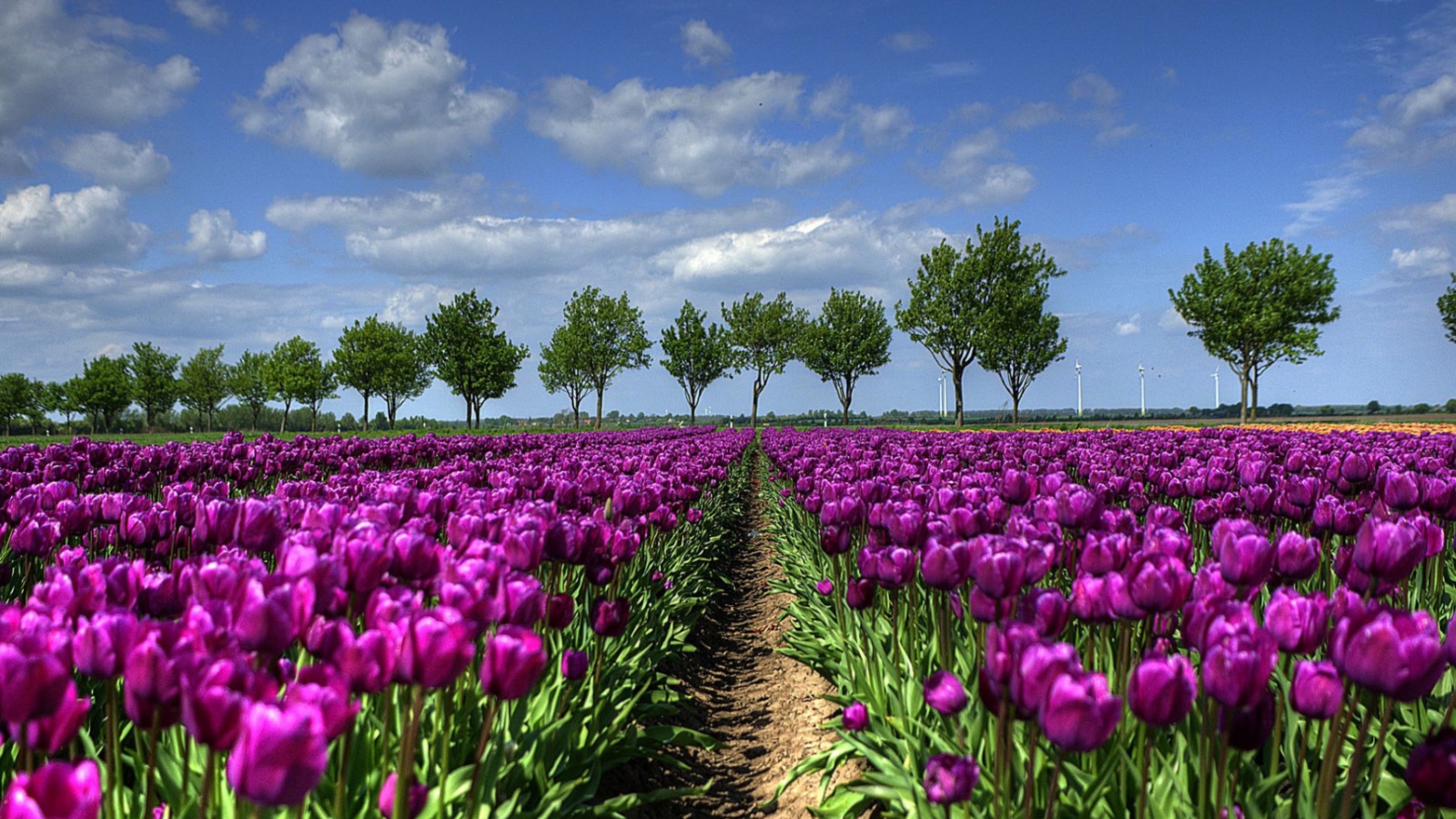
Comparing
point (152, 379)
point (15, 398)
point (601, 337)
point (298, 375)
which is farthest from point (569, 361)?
point (15, 398)

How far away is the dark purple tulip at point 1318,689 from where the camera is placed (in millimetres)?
1763

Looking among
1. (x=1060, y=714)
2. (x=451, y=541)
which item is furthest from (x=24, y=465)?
(x=1060, y=714)

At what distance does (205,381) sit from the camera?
90062mm

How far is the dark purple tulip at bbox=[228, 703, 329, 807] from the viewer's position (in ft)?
4.16

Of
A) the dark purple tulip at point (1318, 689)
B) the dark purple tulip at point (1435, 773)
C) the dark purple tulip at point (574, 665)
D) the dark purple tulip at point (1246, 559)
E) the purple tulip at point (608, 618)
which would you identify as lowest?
the dark purple tulip at point (574, 665)

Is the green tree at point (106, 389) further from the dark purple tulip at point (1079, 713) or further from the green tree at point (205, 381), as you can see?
the dark purple tulip at point (1079, 713)

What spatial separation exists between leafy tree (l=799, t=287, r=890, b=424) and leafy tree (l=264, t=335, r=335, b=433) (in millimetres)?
45360

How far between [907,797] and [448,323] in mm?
53007

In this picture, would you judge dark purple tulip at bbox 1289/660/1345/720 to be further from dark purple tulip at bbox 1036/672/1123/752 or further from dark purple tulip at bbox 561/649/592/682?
dark purple tulip at bbox 561/649/592/682

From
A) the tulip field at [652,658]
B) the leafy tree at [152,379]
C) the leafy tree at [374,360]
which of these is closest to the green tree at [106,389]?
the leafy tree at [152,379]

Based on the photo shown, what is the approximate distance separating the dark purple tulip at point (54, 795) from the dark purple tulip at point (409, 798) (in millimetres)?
801

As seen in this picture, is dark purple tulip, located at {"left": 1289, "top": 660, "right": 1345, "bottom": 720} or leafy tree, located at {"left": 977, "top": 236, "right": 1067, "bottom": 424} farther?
leafy tree, located at {"left": 977, "top": 236, "right": 1067, "bottom": 424}

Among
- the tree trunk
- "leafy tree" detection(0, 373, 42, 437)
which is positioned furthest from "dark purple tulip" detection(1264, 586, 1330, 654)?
"leafy tree" detection(0, 373, 42, 437)

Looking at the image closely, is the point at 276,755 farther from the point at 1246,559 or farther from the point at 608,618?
the point at 1246,559
